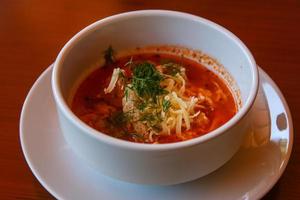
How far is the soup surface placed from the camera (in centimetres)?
101

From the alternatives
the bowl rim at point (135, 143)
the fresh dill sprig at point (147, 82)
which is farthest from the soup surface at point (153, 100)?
the bowl rim at point (135, 143)

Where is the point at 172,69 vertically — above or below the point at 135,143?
above

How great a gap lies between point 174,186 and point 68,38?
0.66m

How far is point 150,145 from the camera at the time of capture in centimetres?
85

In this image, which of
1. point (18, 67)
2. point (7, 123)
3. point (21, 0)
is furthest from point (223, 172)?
point (21, 0)

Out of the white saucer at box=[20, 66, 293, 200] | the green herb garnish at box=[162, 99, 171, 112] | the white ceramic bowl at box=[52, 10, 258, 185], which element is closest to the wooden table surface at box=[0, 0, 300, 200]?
the white saucer at box=[20, 66, 293, 200]

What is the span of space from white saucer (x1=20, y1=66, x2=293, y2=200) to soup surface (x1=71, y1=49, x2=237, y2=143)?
0.08 metres

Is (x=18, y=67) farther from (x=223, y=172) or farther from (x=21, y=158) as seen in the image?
(x=223, y=172)

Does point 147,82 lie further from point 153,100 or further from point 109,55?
point 109,55

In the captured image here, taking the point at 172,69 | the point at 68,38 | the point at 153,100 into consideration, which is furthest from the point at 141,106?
the point at 68,38

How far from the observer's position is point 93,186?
96 centimetres

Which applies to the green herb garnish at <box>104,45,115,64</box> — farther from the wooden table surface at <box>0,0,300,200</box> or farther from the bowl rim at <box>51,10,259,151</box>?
the wooden table surface at <box>0,0,300,200</box>

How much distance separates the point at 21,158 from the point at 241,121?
1.60 feet

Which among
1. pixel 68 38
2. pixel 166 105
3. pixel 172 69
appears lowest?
pixel 166 105
